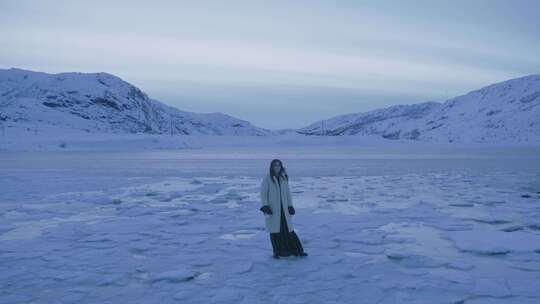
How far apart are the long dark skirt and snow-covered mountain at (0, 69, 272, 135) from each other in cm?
12068

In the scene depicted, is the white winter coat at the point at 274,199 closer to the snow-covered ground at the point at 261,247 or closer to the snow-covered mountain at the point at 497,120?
the snow-covered ground at the point at 261,247

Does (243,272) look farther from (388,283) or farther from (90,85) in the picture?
(90,85)

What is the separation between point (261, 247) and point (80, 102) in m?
157

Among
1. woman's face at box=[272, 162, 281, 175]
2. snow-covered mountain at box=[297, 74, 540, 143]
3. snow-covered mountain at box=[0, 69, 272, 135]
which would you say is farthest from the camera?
snow-covered mountain at box=[297, 74, 540, 143]

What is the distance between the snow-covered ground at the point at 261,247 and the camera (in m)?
5.09

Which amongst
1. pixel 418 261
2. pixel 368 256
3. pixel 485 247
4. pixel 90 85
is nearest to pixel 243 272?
pixel 368 256

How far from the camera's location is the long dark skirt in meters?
6.51

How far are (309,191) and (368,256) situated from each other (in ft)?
24.5

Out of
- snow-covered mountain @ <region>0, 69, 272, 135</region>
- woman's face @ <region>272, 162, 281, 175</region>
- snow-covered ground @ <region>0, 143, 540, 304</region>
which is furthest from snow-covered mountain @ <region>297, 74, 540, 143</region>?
woman's face @ <region>272, 162, 281, 175</region>

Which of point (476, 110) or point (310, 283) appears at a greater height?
point (476, 110)

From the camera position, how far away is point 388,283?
17.5 ft

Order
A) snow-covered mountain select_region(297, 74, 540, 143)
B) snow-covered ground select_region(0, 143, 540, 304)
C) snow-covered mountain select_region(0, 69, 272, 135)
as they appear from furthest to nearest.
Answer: snow-covered mountain select_region(297, 74, 540, 143) < snow-covered mountain select_region(0, 69, 272, 135) < snow-covered ground select_region(0, 143, 540, 304)

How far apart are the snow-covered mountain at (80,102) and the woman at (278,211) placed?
12059 cm

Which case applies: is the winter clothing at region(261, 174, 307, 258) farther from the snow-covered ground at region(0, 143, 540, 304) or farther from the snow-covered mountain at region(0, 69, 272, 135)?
the snow-covered mountain at region(0, 69, 272, 135)
